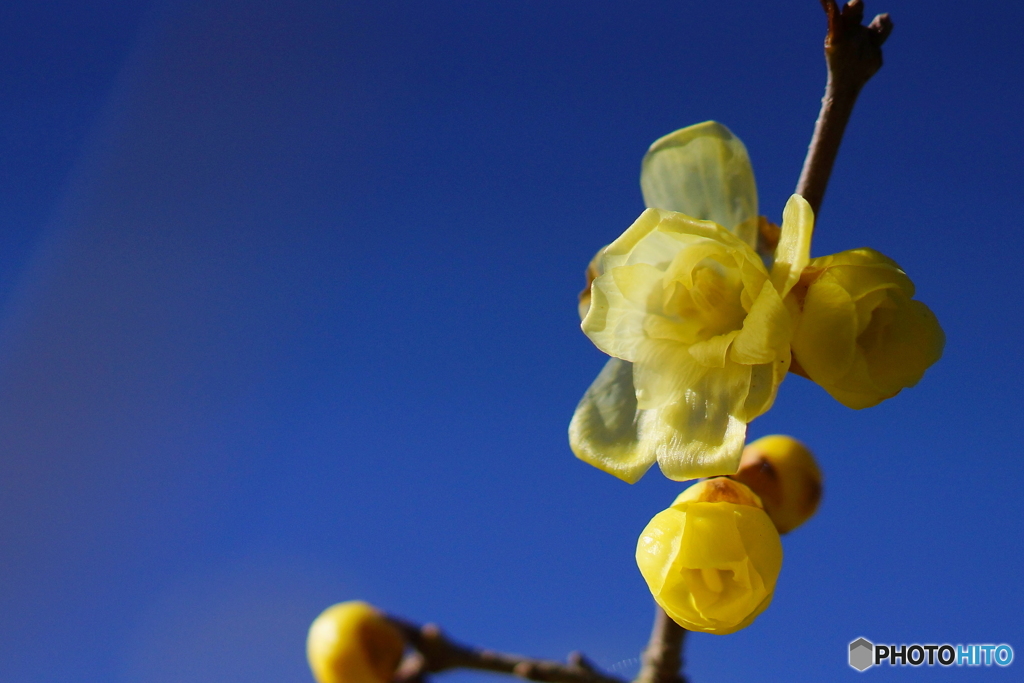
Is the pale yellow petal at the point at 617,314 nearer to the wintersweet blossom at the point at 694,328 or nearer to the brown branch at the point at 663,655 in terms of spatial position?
the wintersweet blossom at the point at 694,328

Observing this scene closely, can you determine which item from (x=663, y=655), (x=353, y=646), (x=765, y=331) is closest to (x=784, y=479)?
(x=663, y=655)

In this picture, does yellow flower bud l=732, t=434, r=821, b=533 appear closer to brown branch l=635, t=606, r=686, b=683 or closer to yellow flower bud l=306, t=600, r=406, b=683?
brown branch l=635, t=606, r=686, b=683

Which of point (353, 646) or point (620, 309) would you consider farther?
point (353, 646)

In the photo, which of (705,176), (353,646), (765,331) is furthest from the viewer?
(353,646)

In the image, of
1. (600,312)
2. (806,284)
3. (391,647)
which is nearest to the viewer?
(806,284)

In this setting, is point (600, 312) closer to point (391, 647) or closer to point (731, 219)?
point (731, 219)

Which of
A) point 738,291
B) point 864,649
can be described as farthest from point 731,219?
point 864,649

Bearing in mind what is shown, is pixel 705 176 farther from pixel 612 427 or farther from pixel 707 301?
pixel 612 427
